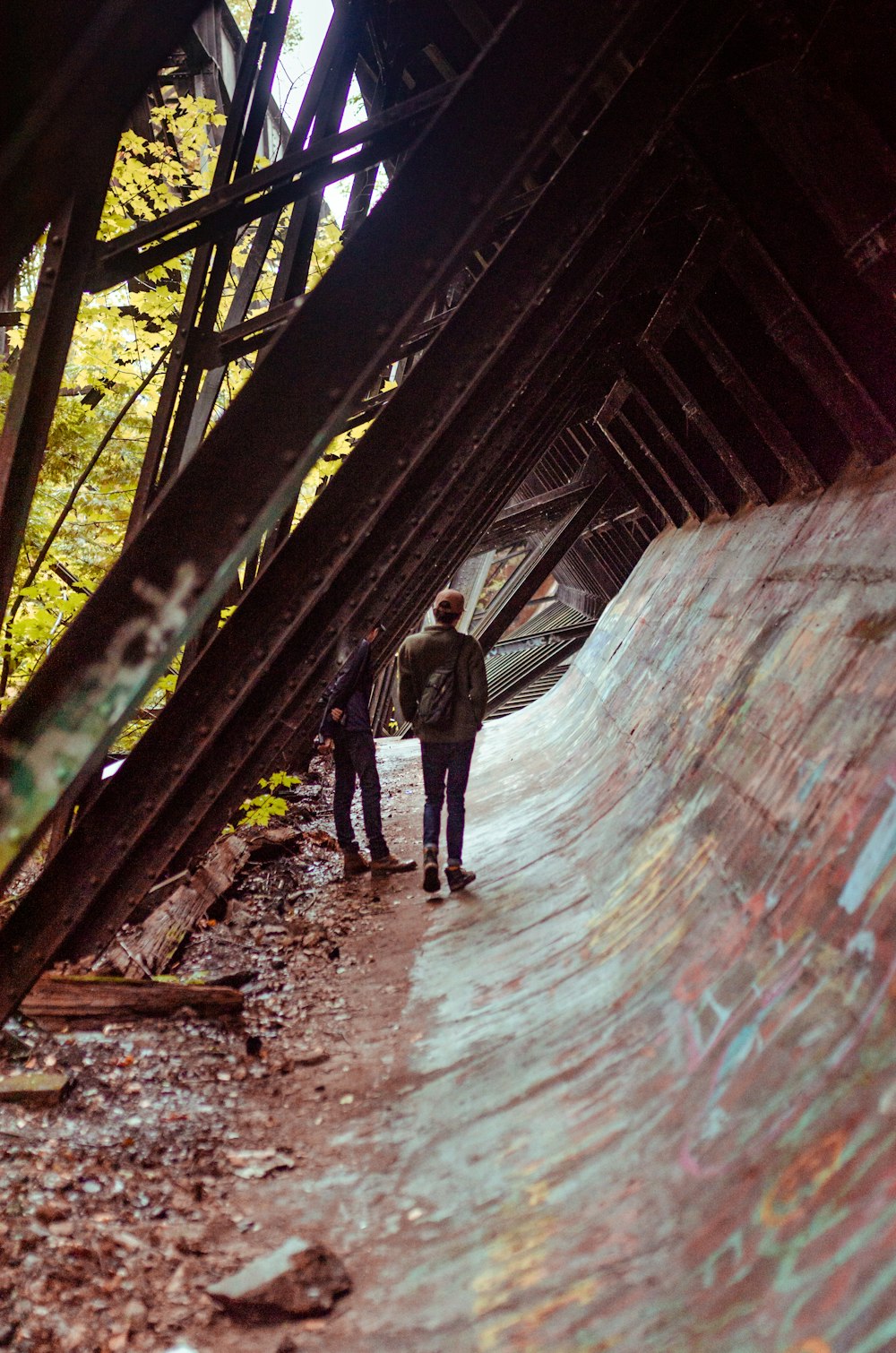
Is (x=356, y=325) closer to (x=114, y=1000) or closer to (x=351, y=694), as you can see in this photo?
(x=114, y=1000)

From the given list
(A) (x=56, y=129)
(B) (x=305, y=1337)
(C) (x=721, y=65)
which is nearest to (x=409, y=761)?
(C) (x=721, y=65)

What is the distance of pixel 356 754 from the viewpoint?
8.49 meters

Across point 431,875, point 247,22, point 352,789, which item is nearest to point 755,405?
point 431,875

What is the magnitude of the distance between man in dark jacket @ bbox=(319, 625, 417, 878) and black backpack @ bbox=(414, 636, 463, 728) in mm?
1105

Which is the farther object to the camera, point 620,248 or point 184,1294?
point 620,248

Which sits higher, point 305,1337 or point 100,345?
point 100,345

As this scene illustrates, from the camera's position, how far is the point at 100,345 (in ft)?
24.2

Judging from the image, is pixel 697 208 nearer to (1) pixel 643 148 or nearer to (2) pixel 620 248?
(2) pixel 620 248

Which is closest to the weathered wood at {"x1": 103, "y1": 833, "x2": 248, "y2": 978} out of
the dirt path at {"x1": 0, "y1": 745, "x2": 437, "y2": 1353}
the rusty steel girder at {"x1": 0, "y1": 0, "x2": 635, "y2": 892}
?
the dirt path at {"x1": 0, "y1": 745, "x2": 437, "y2": 1353}

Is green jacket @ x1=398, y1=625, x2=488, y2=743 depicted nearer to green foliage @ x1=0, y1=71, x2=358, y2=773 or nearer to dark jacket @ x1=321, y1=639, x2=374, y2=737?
dark jacket @ x1=321, y1=639, x2=374, y2=737

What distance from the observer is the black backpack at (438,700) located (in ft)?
23.8

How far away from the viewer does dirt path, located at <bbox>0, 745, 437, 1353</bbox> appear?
2971 mm

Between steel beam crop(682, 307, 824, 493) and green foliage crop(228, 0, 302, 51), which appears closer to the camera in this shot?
steel beam crop(682, 307, 824, 493)

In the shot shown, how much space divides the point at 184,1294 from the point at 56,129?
3.33 metres
